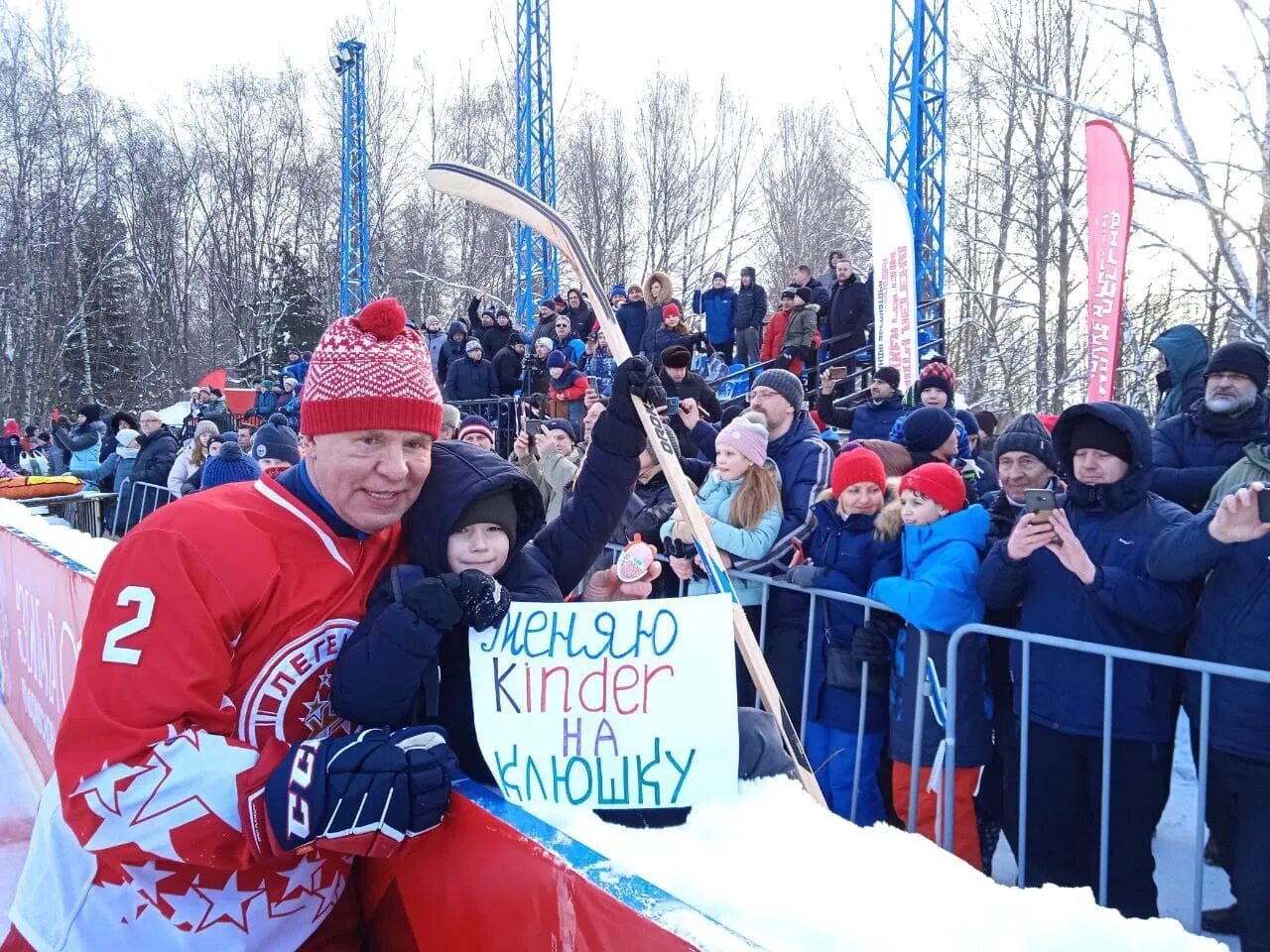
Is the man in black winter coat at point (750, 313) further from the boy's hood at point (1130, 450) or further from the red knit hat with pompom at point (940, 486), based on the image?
the boy's hood at point (1130, 450)

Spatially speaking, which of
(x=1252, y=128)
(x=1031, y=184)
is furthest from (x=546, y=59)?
(x=1252, y=128)

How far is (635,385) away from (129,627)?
121 cm

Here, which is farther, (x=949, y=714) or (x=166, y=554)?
(x=949, y=714)

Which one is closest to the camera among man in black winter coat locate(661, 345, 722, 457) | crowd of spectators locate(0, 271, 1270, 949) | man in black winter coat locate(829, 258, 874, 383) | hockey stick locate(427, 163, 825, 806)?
hockey stick locate(427, 163, 825, 806)

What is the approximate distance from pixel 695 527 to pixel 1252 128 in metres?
6.46

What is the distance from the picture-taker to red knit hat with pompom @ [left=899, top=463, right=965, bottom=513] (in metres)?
3.45

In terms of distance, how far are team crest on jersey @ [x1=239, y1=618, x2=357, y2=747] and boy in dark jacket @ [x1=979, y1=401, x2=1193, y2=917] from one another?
2.20m

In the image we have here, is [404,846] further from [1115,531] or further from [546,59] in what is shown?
[546,59]

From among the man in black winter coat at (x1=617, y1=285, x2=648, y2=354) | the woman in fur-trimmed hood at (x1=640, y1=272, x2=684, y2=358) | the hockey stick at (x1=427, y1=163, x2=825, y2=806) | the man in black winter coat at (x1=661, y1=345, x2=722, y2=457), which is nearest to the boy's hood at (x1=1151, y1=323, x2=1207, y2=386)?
the man in black winter coat at (x1=661, y1=345, x2=722, y2=457)

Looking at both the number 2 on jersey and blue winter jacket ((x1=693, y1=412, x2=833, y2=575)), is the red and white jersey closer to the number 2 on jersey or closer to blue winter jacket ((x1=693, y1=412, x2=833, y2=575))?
the number 2 on jersey

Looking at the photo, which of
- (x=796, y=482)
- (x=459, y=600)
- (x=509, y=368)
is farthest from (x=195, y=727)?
(x=509, y=368)

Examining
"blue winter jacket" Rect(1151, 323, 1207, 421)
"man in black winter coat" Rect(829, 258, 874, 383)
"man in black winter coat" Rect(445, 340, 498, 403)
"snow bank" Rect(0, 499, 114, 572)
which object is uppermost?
"man in black winter coat" Rect(829, 258, 874, 383)

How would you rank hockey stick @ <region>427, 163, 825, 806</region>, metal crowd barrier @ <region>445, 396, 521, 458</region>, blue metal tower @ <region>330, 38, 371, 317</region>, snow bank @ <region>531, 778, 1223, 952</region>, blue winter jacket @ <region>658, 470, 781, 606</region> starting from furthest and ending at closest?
blue metal tower @ <region>330, 38, 371, 317</region>
metal crowd barrier @ <region>445, 396, 521, 458</region>
blue winter jacket @ <region>658, 470, 781, 606</region>
hockey stick @ <region>427, 163, 825, 806</region>
snow bank @ <region>531, 778, 1223, 952</region>

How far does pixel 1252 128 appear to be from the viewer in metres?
6.47
